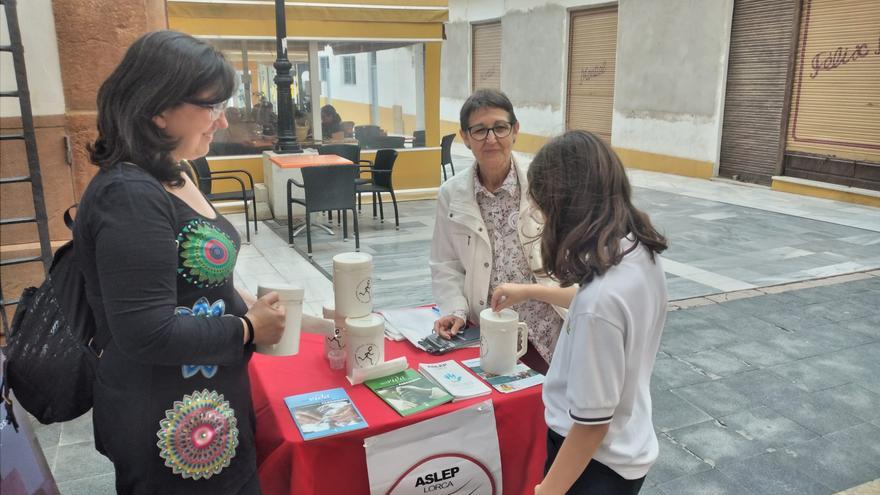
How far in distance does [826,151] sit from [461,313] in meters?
9.38

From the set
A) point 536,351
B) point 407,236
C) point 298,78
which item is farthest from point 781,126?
point 536,351

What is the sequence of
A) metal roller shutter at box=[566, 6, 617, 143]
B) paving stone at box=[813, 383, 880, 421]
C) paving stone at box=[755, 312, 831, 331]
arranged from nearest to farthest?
1. paving stone at box=[813, 383, 880, 421]
2. paving stone at box=[755, 312, 831, 331]
3. metal roller shutter at box=[566, 6, 617, 143]

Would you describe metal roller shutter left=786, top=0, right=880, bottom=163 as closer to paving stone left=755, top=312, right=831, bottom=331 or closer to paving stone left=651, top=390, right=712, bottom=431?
paving stone left=755, top=312, right=831, bottom=331

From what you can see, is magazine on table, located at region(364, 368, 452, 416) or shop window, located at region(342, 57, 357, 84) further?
shop window, located at region(342, 57, 357, 84)

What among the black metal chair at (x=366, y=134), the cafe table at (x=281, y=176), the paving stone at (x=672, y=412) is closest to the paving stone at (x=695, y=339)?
the paving stone at (x=672, y=412)

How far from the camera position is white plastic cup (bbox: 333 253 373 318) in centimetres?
178

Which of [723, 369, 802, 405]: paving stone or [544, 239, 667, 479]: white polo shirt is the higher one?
[544, 239, 667, 479]: white polo shirt

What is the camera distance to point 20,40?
3.23 m

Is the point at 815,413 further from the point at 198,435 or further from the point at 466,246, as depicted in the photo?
the point at 198,435

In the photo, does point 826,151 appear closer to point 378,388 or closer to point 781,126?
point 781,126

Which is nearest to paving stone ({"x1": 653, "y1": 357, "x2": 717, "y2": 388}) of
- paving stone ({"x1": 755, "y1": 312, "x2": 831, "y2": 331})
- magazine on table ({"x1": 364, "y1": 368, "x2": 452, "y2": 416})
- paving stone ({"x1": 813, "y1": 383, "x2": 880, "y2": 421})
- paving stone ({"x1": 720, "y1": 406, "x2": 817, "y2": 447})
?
paving stone ({"x1": 720, "y1": 406, "x2": 817, "y2": 447})

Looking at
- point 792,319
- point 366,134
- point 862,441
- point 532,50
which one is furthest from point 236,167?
point 532,50

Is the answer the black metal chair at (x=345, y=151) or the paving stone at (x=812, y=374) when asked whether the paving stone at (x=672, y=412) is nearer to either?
the paving stone at (x=812, y=374)

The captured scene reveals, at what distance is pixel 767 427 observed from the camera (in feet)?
10.4
